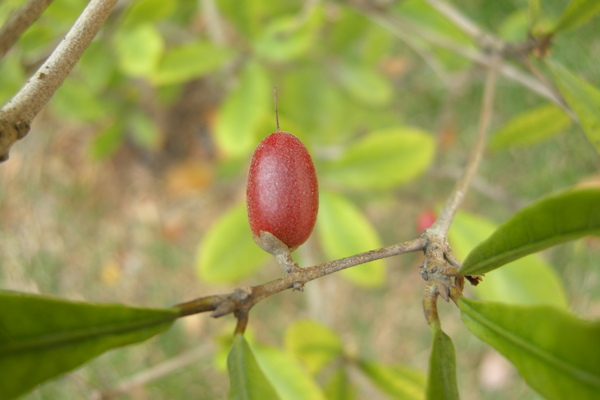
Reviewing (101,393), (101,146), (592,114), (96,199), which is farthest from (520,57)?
(96,199)

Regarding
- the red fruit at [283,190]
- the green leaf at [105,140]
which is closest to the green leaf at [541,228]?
the red fruit at [283,190]

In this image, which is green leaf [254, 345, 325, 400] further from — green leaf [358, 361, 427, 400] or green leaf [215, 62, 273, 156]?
green leaf [215, 62, 273, 156]

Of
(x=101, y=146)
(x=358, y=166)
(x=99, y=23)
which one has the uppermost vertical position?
(x=101, y=146)

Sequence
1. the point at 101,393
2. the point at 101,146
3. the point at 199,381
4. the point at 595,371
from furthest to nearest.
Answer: the point at 199,381 < the point at 101,146 < the point at 101,393 < the point at 595,371

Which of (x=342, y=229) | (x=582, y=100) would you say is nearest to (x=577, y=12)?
Result: (x=582, y=100)

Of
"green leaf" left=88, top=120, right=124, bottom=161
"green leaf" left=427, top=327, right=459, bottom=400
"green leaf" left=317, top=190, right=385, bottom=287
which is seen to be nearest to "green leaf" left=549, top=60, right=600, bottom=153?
"green leaf" left=427, top=327, right=459, bottom=400

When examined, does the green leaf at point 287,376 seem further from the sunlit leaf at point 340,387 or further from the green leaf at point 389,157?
the green leaf at point 389,157

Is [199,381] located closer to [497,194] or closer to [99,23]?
[497,194]

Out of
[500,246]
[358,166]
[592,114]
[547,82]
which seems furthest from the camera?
[358,166]
